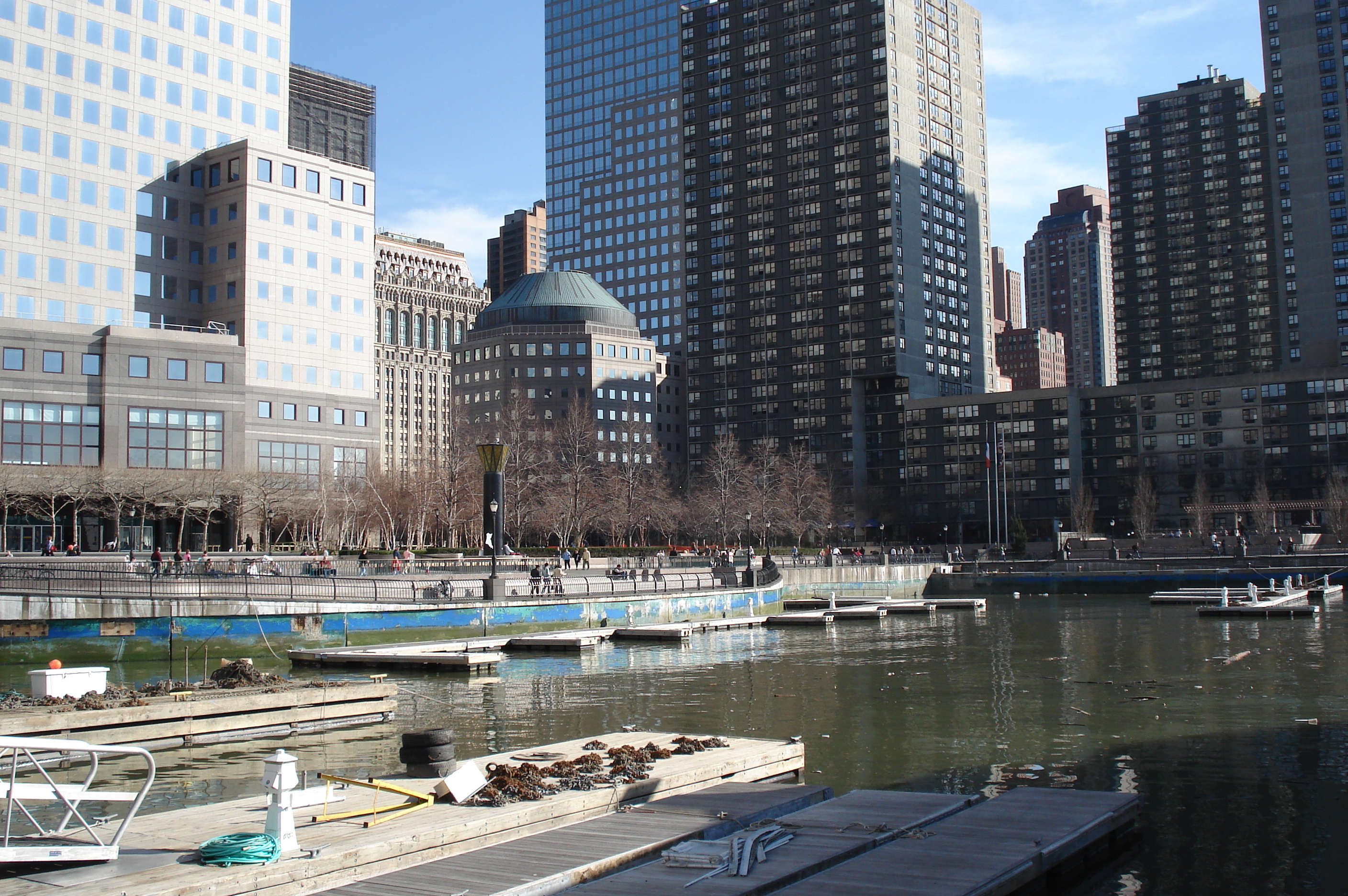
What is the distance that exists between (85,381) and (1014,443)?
398 feet

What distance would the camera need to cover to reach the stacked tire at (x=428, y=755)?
58.6ft

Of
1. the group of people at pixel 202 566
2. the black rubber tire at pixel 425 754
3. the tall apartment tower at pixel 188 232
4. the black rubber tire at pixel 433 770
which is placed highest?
the tall apartment tower at pixel 188 232

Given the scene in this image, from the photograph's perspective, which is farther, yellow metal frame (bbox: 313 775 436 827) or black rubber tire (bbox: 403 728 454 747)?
black rubber tire (bbox: 403 728 454 747)

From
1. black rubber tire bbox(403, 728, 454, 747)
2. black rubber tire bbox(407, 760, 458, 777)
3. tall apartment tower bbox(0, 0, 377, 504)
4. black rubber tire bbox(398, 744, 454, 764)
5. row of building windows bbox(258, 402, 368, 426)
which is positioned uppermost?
tall apartment tower bbox(0, 0, 377, 504)

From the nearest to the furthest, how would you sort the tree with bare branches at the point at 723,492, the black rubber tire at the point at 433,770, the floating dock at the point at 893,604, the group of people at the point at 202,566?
the black rubber tire at the point at 433,770 < the group of people at the point at 202,566 < the floating dock at the point at 893,604 < the tree with bare branches at the point at 723,492

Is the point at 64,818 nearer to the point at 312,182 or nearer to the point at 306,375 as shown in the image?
the point at 306,375

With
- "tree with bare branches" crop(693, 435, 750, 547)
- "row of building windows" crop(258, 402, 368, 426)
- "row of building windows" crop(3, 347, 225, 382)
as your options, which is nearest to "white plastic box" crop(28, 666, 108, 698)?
"row of building windows" crop(3, 347, 225, 382)

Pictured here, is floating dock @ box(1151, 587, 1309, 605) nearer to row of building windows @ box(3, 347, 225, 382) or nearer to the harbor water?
the harbor water

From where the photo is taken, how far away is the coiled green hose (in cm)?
1331

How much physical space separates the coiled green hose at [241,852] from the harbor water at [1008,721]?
859 cm

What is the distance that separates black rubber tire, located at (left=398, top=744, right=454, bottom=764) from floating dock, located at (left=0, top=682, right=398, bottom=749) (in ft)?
34.4

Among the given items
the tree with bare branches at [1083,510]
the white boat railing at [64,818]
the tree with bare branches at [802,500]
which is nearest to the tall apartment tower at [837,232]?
the tree with bare branches at [802,500]

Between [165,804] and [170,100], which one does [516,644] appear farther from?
[170,100]

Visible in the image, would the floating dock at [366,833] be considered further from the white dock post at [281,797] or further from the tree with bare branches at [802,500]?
the tree with bare branches at [802,500]
